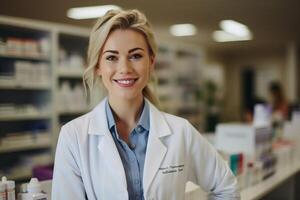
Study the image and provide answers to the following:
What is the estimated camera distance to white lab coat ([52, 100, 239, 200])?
3.99ft

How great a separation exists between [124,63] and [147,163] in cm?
36

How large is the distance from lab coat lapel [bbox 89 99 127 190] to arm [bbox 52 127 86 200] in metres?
0.10

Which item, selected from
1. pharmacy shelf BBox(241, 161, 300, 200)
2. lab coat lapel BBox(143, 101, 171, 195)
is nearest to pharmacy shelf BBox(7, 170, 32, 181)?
lab coat lapel BBox(143, 101, 171, 195)

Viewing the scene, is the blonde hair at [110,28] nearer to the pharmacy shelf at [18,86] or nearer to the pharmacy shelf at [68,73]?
the pharmacy shelf at [18,86]

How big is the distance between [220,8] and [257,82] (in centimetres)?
713

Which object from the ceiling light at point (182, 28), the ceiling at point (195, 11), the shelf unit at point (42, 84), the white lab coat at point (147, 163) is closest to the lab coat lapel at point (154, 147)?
the white lab coat at point (147, 163)

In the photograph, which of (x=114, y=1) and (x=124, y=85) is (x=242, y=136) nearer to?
(x=114, y=1)

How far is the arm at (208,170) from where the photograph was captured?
4.42ft

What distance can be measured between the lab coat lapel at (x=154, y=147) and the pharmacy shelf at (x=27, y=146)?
8.24 feet

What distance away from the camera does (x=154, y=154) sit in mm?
1286

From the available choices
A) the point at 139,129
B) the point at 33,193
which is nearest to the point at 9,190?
the point at 33,193

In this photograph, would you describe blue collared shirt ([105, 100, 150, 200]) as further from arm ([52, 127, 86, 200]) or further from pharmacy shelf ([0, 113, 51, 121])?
pharmacy shelf ([0, 113, 51, 121])

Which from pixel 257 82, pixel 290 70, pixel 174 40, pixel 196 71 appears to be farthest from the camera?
pixel 257 82

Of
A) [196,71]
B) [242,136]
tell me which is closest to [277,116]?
[196,71]
